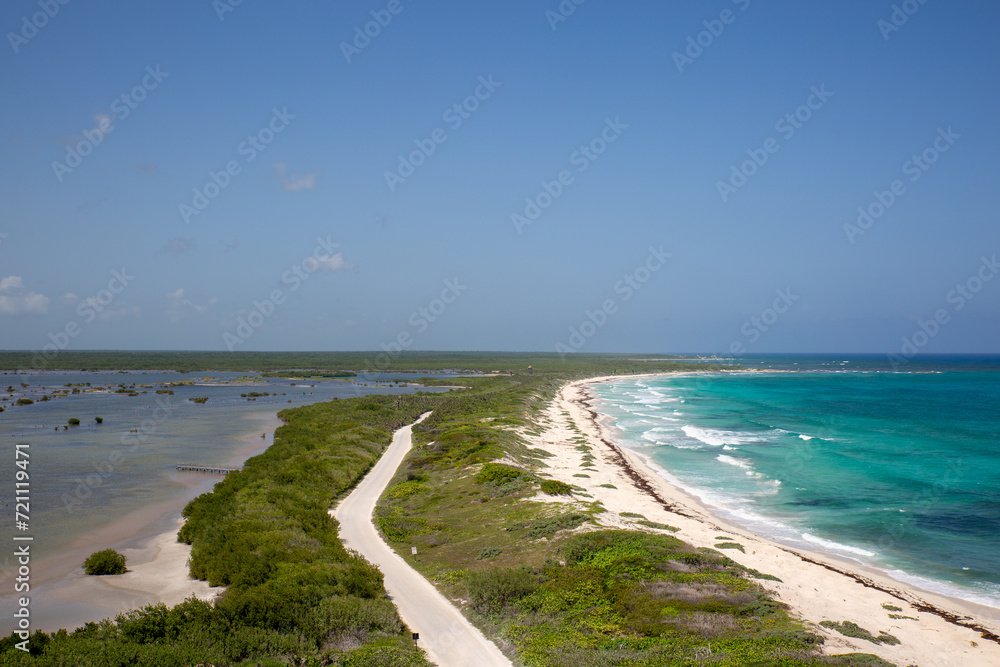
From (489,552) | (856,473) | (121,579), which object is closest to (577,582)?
(489,552)

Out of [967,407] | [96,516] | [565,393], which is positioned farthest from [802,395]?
[96,516]

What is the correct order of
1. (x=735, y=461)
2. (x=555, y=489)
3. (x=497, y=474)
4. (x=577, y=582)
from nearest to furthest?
(x=577, y=582) → (x=555, y=489) → (x=497, y=474) → (x=735, y=461)

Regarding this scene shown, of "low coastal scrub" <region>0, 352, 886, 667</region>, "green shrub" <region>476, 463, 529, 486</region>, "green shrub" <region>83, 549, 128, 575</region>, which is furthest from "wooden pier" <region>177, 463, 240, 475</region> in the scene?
"green shrub" <region>83, 549, 128, 575</region>

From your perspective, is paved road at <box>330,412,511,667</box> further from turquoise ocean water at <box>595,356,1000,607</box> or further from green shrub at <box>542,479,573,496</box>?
turquoise ocean water at <box>595,356,1000,607</box>

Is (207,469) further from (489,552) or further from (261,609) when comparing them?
(261,609)

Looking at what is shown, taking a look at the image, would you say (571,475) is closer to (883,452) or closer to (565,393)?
(883,452)

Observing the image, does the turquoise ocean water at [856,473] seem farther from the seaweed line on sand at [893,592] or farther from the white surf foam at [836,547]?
the seaweed line on sand at [893,592]

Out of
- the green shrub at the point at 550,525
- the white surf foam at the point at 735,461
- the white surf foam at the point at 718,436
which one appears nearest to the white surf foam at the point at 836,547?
the green shrub at the point at 550,525
